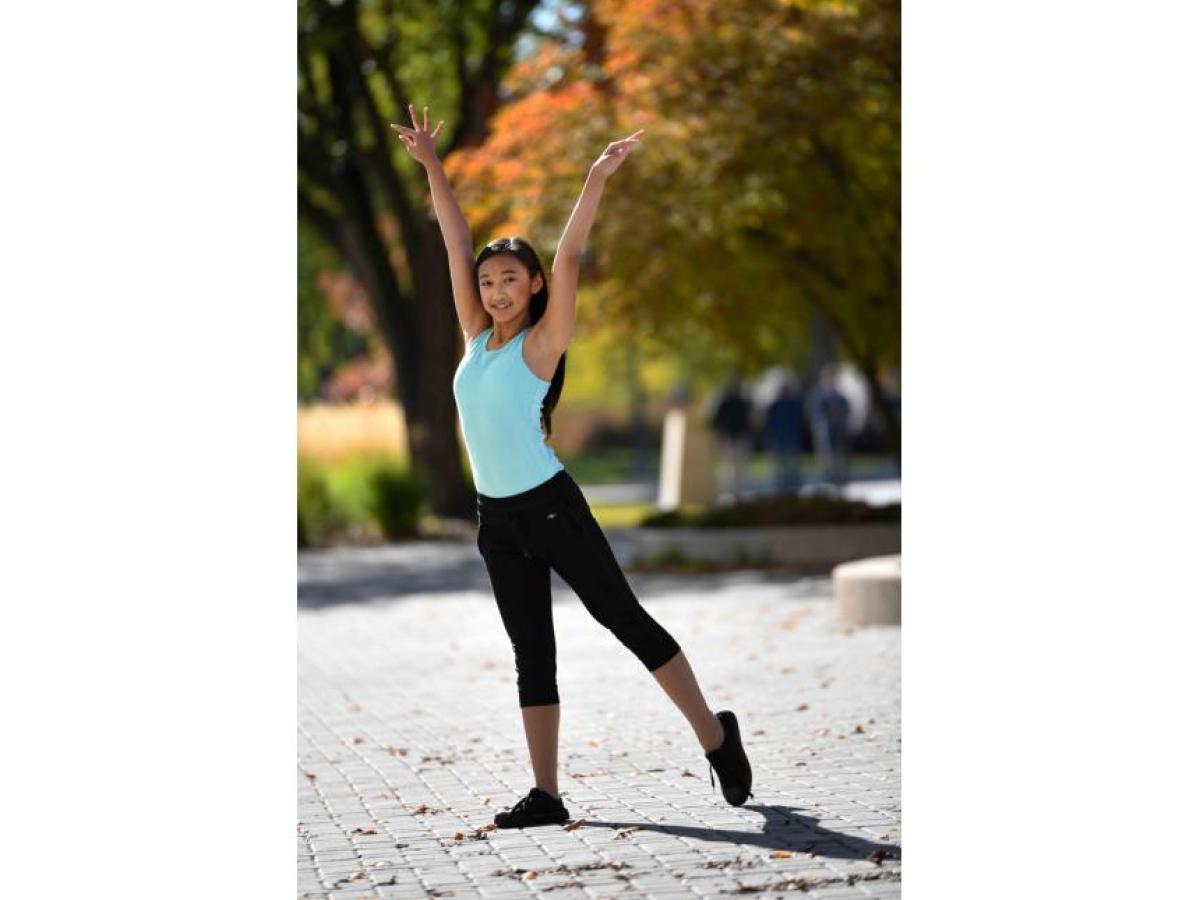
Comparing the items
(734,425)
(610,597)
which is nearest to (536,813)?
(610,597)

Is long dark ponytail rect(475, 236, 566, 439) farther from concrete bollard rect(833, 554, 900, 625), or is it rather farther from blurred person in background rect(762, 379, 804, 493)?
blurred person in background rect(762, 379, 804, 493)

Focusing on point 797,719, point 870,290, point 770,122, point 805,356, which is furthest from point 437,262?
point 805,356

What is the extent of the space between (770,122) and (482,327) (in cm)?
975

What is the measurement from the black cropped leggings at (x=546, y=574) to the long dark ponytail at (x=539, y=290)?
23 centimetres

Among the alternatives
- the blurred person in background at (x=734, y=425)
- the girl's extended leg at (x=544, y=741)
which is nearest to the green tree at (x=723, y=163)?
the blurred person in background at (x=734, y=425)

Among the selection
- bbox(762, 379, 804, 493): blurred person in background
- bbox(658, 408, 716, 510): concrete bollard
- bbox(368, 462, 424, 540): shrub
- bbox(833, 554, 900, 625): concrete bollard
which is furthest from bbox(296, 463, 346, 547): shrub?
bbox(833, 554, 900, 625): concrete bollard

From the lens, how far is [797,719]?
877 centimetres

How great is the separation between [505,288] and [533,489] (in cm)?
63

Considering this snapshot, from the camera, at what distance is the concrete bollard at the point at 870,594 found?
12555mm

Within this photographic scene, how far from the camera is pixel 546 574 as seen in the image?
6.38m

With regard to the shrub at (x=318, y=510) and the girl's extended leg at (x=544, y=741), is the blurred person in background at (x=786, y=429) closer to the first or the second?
the shrub at (x=318, y=510)
